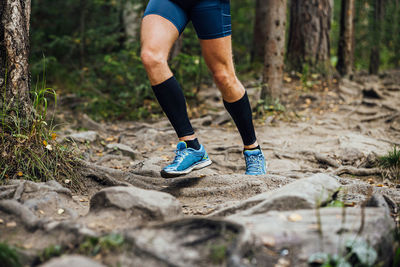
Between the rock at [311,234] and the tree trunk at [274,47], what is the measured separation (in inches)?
174

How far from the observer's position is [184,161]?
290cm

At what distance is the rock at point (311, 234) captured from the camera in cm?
173

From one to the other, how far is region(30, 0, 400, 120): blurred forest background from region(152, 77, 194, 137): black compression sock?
243 cm

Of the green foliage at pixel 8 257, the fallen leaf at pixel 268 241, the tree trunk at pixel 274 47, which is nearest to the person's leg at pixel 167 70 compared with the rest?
the fallen leaf at pixel 268 241

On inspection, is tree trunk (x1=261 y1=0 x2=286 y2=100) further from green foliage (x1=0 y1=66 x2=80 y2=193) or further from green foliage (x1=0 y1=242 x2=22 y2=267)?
green foliage (x1=0 y1=242 x2=22 y2=267)

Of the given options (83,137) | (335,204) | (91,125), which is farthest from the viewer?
(91,125)

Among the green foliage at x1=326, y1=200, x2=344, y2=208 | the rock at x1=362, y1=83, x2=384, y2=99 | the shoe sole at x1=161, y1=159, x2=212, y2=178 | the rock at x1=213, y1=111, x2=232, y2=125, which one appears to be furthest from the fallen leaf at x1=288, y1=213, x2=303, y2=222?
the rock at x1=362, y1=83, x2=384, y2=99

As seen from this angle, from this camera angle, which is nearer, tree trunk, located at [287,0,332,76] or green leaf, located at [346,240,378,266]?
green leaf, located at [346,240,378,266]

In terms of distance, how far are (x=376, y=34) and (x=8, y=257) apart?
10028 millimetres

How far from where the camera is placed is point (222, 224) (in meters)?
1.81

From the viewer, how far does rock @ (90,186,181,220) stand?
80.8 inches

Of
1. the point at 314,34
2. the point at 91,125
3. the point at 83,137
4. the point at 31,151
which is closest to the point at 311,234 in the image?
the point at 31,151

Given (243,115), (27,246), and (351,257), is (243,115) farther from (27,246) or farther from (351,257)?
(27,246)

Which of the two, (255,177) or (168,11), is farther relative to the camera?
(255,177)
